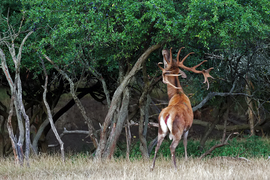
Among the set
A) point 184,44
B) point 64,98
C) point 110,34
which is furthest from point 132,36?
point 64,98

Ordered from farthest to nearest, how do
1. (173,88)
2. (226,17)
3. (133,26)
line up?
(133,26) < (226,17) < (173,88)

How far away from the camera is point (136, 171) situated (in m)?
8.22

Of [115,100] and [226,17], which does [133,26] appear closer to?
[115,100]

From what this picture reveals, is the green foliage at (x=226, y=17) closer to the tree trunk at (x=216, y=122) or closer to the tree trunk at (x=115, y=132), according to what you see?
the tree trunk at (x=115, y=132)

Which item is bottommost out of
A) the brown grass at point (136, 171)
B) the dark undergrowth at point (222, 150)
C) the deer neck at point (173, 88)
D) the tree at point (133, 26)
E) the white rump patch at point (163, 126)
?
the dark undergrowth at point (222, 150)

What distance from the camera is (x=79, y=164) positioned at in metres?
9.58

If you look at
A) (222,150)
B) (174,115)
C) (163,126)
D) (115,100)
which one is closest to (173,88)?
(174,115)

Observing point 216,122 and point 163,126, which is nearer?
point 163,126

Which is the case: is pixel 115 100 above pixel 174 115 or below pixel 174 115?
above

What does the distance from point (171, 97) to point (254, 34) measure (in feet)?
9.90

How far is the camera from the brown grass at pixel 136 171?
24.1ft

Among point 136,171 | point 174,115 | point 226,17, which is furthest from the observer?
point 226,17

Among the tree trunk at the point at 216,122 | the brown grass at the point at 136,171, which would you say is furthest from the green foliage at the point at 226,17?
the tree trunk at the point at 216,122

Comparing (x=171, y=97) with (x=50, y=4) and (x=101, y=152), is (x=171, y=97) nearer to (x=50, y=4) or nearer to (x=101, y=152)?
(x=101, y=152)
